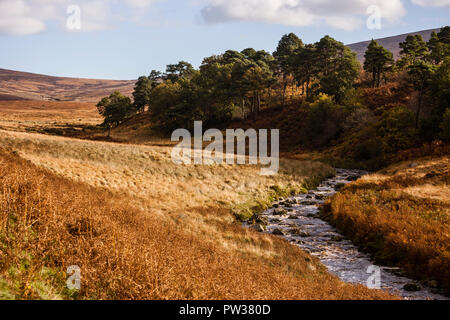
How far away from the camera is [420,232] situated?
14273mm

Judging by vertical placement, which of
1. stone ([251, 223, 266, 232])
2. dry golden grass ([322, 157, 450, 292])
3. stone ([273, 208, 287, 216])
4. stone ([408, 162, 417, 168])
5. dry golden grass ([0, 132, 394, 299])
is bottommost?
stone ([273, 208, 287, 216])

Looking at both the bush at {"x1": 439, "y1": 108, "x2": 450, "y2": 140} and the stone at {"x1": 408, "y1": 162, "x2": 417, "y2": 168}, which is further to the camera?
the bush at {"x1": 439, "y1": 108, "x2": 450, "y2": 140}

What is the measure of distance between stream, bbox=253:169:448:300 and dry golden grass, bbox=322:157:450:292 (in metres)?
0.76

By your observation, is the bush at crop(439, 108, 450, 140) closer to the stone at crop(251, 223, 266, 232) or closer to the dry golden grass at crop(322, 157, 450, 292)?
the dry golden grass at crop(322, 157, 450, 292)

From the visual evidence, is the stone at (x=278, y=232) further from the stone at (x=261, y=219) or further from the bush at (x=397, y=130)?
the bush at (x=397, y=130)

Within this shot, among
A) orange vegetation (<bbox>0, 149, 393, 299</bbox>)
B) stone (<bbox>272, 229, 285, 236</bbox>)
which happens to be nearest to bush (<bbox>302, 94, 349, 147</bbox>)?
stone (<bbox>272, 229, 285, 236</bbox>)

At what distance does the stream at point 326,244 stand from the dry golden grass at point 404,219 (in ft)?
2.48

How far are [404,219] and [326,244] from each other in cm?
456

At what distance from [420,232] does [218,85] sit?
2563 inches

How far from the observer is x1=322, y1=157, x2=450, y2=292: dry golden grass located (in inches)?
488

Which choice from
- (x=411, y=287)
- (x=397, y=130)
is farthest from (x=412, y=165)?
(x=411, y=287)

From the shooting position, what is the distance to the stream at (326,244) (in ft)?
36.8

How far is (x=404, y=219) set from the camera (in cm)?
1627

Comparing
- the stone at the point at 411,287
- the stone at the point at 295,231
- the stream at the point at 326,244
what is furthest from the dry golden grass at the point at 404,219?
the stone at the point at 295,231
